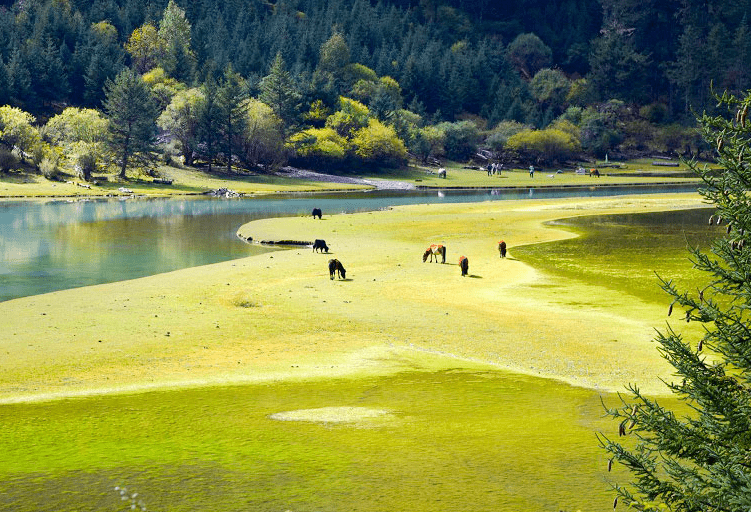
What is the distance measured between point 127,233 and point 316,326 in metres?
35.0

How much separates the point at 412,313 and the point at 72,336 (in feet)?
37.0

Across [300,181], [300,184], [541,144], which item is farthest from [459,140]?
[300,184]

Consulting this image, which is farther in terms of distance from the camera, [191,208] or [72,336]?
[191,208]

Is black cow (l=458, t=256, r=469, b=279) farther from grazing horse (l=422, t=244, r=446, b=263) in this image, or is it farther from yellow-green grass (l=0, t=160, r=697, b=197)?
yellow-green grass (l=0, t=160, r=697, b=197)

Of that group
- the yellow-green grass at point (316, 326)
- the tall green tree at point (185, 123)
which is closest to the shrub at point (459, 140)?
the tall green tree at point (185, 123)

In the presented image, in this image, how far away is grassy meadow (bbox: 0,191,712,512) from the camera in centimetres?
1517

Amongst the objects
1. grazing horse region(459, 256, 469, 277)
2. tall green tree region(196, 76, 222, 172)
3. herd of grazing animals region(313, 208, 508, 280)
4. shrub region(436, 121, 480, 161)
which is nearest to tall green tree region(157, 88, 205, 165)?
tall green tree region(196, 76, 222, 172)

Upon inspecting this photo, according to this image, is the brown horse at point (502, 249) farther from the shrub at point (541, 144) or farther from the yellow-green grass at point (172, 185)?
the shrub at point (541, 144)

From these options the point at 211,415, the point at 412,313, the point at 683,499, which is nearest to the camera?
the point at 683,499

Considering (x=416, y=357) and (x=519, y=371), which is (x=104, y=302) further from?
(x=519, y=371)

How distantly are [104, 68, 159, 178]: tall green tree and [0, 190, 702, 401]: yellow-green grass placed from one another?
7434 cm

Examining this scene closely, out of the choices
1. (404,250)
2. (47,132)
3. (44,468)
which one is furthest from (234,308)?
(47,132)

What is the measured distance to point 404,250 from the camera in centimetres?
4934

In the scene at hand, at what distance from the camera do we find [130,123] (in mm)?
115938
